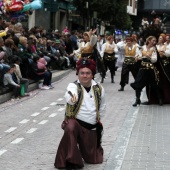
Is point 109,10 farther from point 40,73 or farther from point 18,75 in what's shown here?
point 18,75

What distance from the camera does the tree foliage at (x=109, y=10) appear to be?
150ft

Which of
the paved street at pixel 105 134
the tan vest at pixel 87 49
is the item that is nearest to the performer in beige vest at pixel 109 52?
the tan vest at pixel 87 49

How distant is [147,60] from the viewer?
15.5 meters

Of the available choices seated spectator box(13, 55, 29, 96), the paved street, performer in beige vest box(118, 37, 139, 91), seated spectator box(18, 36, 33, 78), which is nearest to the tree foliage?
seated spectator box(18, 36, 33, 78)

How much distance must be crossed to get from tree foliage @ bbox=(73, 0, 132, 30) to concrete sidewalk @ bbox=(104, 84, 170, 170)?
3183cm

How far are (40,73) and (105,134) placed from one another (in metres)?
8.84

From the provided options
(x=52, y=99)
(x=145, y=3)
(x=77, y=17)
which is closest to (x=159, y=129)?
(x=52, y=99)

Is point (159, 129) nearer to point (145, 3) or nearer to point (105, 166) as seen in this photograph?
point (105, 166)

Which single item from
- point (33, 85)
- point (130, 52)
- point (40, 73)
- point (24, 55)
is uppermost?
point (130, 52)

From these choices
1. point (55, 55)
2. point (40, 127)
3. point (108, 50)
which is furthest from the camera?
point (55, 55)

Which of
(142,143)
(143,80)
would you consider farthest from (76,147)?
(143,80)

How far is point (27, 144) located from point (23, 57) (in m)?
9.02

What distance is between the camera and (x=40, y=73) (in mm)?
19859

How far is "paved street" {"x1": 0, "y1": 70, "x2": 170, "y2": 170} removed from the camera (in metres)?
8.86
